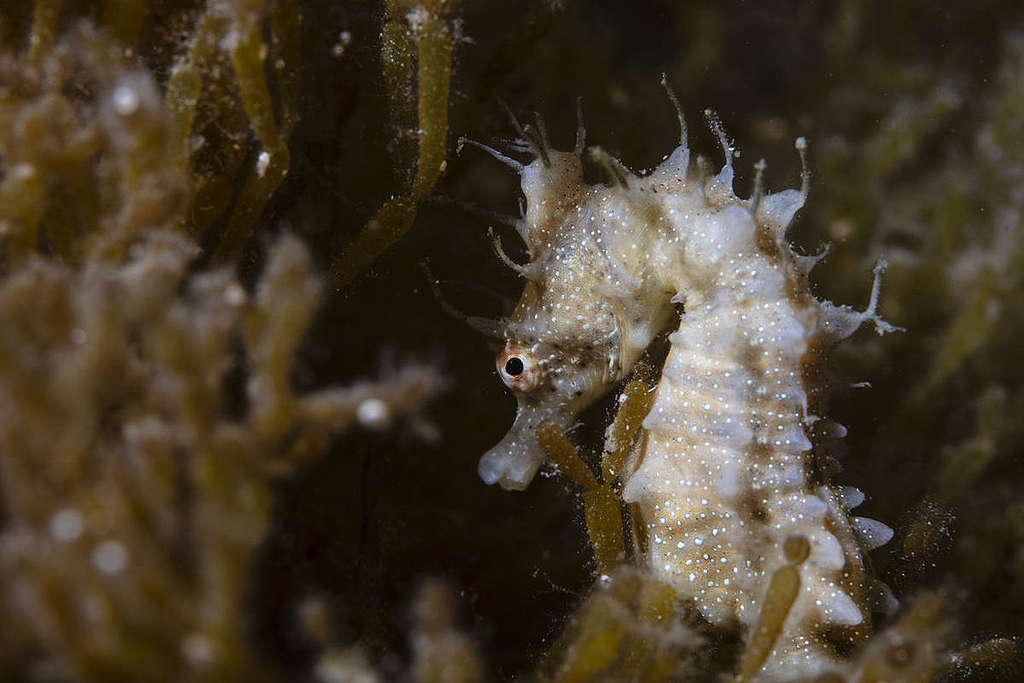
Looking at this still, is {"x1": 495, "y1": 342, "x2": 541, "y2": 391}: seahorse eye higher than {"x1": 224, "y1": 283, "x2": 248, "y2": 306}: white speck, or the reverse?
{"x1": 224, "y1": 283, "x2": 248, "y2": 306}: white speck

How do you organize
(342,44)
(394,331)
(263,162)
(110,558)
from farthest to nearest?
(394,331)
(342,44)
(263,162)
(110,558)

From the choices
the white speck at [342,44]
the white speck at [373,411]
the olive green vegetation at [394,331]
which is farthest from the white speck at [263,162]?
the white speck at [373,411]

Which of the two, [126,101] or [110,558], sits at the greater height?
[126,101]

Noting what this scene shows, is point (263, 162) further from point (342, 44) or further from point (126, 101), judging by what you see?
point (126, 101)

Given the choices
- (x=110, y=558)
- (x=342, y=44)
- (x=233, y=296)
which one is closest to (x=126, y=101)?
(x=233, y=296)

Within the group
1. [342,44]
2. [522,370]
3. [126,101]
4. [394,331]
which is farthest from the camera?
[394,331]

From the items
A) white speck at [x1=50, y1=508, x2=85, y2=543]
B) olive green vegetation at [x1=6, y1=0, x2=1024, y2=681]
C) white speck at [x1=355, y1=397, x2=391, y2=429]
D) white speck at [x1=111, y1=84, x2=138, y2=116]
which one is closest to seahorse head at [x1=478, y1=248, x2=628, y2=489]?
olive green vegetation at [x1=6, y1=0, x2=1024, y2=681]

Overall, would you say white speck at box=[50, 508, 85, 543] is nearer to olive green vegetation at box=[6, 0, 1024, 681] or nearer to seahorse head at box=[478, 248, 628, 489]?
olive green vegetation at box=[6, 0, 1024, 681]
